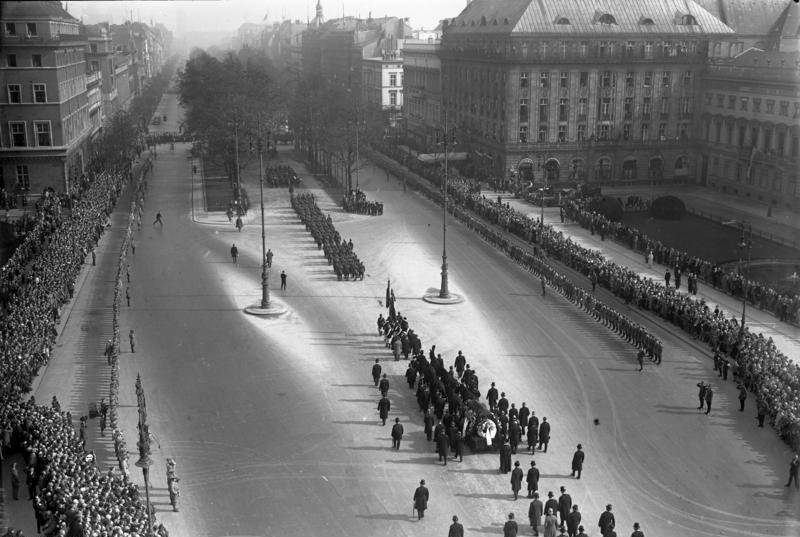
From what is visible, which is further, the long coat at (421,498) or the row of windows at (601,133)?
the row of windows at (601,133)

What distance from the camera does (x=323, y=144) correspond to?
89.1 metres

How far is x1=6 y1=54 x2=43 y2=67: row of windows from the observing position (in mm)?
69562

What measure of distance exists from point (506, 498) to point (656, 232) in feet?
142

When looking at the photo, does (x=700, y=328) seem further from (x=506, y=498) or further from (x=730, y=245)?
(x=730, y=245)

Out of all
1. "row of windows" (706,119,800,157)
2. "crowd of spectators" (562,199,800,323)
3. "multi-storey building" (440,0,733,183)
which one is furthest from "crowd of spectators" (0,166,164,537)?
"row of windows" (706,119,800,157)

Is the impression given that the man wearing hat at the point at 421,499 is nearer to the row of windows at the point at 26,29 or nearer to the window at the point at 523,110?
the row of windows at the point at 26,29

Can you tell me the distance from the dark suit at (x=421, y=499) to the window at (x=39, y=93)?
5809cm

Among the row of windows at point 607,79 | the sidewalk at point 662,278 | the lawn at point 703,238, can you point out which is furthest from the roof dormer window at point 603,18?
the lawn at point 703,238

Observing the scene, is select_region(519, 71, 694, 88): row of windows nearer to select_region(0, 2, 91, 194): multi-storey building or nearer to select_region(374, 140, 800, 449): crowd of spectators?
select_region(374, 140, 800, 449): crowd of spectators

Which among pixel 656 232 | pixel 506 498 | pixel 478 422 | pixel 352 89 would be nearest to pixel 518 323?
pixel 478 422

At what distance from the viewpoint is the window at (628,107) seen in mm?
88375

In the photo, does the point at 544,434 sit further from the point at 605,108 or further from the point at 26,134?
the point at 605,108

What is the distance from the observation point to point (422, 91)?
117500 mm

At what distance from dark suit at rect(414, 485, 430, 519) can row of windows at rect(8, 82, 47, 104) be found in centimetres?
5806
